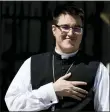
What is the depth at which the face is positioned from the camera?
1.65 metres

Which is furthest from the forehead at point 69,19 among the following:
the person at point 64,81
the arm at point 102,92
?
the arm at point 102,92

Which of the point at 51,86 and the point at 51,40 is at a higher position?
the point at 51,40

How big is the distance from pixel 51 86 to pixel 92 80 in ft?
0.71

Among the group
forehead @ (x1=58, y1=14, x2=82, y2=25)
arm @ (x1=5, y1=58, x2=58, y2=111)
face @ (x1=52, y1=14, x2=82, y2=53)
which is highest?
forehead @ (x1=58, y1=14, x2=82, y2=25)

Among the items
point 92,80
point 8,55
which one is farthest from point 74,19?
point 8,55

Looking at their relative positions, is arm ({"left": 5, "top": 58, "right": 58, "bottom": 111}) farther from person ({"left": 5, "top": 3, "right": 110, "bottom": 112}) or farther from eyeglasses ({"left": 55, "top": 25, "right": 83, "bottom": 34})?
eyeglasses ({"left": 55, "top": 25, "right": 83, "bottom": 34})

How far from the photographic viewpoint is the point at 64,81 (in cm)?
163

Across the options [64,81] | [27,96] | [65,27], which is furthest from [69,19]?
[27,96]

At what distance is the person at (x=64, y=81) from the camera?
160cm

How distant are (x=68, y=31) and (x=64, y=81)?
259 mm

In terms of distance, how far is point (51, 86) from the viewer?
1.62m

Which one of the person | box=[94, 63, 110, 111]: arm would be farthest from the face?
box=[94, 63, 110, 111]: arm

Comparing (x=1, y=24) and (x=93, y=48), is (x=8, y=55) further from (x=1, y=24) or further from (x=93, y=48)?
(x=93, y=48)

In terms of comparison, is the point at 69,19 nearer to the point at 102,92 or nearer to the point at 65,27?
the point at 65,27
